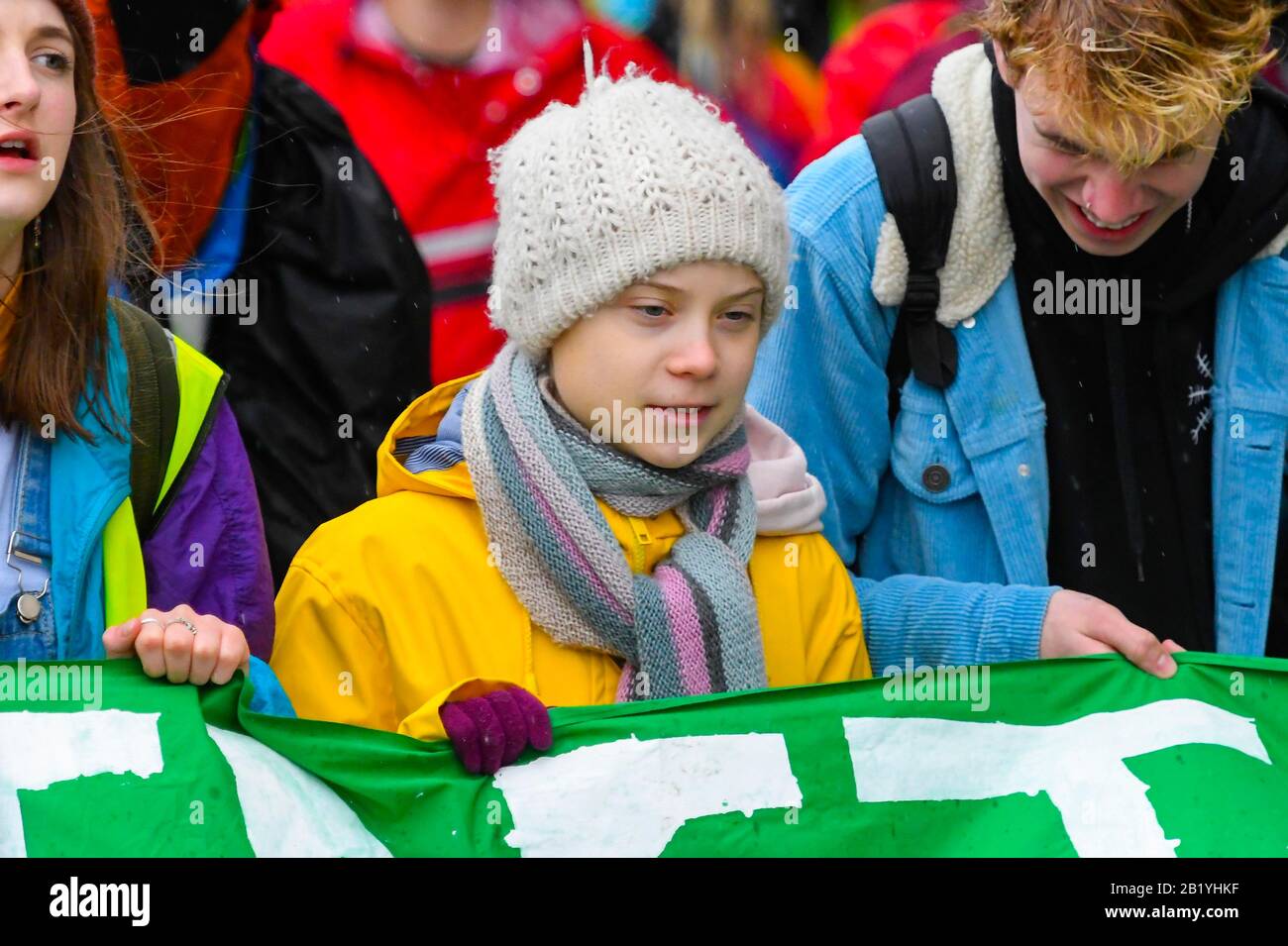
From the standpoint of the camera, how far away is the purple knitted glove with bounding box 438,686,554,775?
3004 millimetres

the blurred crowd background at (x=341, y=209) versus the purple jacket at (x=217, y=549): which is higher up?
the blurred crowd background at (x=341, y=209)

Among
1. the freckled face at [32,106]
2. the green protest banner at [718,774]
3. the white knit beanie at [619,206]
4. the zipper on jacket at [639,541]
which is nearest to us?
the green protest banner at [718,774]

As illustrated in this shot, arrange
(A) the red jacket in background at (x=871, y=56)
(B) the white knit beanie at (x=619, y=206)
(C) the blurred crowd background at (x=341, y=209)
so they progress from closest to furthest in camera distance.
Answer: (B) the white knit beanie at (x=619, y=206)
(C) the blurred crowd background at (x=341, y=209)
(A) the red jacket in background at (x=871, y=56)

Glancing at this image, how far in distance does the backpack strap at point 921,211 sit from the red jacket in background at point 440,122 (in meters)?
1.17

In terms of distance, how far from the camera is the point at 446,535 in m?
3.33

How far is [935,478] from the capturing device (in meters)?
3.81

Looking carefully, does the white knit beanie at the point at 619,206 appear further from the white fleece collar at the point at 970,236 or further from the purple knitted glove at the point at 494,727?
the purple knitted glove at the point at 494,727

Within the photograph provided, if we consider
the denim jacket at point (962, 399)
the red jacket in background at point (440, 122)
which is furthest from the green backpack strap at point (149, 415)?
the red jacket in background at point (440, 122)

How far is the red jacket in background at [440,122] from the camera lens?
15.5ft

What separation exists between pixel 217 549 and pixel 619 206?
0.87 meters
